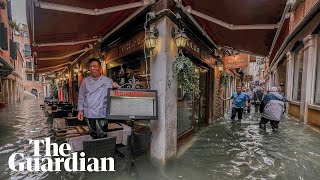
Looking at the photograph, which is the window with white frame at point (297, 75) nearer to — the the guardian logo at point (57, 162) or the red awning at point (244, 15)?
the red awning at point (244, 15)

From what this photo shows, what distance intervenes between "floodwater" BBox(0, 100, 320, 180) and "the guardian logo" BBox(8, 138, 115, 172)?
0.50ft

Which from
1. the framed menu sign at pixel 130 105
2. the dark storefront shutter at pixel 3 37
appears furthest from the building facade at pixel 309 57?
the dark storefront shutter at pixel 3 37

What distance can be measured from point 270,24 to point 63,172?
5822mm

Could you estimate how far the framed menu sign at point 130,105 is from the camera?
3230 mm

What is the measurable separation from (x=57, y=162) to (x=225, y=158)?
386 centimetres

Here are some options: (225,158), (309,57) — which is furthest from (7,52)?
(309,57)

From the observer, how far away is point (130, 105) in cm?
335

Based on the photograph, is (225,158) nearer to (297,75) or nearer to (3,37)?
(297,75)

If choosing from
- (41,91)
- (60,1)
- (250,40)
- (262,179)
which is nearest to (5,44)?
(60,1)

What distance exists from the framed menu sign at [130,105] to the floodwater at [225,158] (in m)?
1.14

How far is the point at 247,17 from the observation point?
4.36m

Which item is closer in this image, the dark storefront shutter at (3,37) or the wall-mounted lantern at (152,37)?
the wall-mounted lantern at (152,37)

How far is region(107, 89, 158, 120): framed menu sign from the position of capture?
10.6 feet

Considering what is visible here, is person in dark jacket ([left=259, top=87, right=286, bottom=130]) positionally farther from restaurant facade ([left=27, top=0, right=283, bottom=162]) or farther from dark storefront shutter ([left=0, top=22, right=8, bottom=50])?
dark storefront shutter ([left=0, top=22, right=8, bottom=50])
